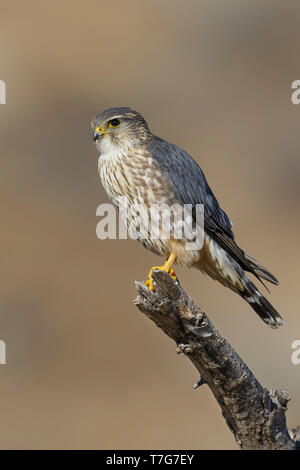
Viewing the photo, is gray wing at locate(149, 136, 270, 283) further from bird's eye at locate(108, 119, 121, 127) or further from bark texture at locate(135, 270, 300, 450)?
bark texture at locate(135, 270, 300, 450)

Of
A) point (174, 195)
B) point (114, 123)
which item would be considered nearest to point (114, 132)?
point (114, 123)

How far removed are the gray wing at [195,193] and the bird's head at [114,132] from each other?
0.17 m

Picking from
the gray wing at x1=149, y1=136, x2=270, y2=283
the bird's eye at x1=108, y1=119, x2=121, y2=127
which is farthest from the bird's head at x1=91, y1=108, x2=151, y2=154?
the gray wing at x1=149, y1=136, x2=270, y2=283

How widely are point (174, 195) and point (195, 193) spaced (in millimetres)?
142

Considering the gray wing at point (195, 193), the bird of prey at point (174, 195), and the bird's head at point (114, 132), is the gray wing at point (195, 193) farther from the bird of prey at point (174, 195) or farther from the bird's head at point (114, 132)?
the bird's head at point (114, 132)

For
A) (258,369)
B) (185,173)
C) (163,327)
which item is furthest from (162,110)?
(163,327)

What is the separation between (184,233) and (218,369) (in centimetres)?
112

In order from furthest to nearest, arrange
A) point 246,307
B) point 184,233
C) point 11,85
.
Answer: point 11,85 < point 246,307 < point 184,233

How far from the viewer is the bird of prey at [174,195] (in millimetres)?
4367

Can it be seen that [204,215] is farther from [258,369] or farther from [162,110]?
[162,110]

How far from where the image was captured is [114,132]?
4633mm

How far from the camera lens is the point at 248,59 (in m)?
12.0

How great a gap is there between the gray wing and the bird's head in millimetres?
171

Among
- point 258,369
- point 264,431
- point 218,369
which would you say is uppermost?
point 258,369
